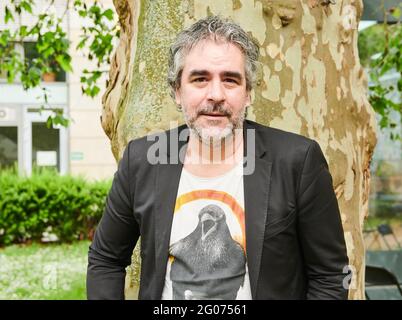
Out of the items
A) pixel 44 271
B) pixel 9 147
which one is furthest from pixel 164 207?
pixel 9 147

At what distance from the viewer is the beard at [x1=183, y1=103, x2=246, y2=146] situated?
203cm

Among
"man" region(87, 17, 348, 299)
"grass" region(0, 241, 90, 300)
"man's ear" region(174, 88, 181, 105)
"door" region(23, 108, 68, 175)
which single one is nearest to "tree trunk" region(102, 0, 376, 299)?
"man's ear" region(174, 88, 181, 105)

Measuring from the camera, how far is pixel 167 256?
2.01 m

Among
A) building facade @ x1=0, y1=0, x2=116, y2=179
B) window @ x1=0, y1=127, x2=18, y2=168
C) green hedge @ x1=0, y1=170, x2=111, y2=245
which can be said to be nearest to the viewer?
green hedge @ x1=0, y1=170, x2=111, y2=245

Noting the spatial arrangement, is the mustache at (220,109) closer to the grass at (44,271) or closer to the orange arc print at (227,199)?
the orange arc print at (227,199)

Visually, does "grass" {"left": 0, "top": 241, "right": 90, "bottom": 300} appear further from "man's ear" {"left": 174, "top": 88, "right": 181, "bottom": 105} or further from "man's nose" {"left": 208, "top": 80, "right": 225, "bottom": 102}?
"man's nose" {"left": 208, "top": 80, "right": 225, "bottom": 102}

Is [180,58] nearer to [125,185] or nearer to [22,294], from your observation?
[125,185]

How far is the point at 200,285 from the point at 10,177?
10.9m

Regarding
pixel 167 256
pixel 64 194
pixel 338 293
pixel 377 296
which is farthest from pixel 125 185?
pixel 64 194

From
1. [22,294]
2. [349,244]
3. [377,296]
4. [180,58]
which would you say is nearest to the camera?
[180,58]

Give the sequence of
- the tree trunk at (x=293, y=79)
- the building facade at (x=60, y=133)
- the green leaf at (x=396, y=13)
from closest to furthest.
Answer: the tree trunk at (x=293, y=79) < the green leaf at (x=396, y=13) < the building facade at (x=60, y=133)

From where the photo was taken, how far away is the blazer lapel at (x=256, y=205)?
194 centimetres

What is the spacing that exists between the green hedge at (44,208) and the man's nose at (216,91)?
10.2 metres

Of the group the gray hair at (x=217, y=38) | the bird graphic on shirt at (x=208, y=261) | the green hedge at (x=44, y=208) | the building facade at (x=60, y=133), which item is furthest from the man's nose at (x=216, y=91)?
the building facade at (x=60, y=133)
